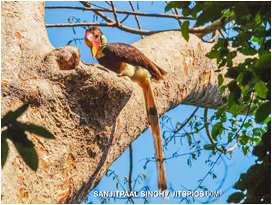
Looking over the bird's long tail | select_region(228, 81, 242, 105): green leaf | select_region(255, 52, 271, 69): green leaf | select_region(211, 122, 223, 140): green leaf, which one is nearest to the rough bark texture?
the bird's long tail

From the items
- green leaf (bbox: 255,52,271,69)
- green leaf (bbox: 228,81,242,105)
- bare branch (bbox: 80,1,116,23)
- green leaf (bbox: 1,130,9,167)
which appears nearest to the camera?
green leaf (bbox: 1,130,9,167)

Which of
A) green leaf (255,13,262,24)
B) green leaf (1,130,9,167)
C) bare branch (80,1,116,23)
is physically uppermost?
bare branch (80,1,116,23)

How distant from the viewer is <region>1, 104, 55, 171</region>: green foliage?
635 millimetres

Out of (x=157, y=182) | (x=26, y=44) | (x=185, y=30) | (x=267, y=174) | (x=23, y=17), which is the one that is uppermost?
(x=23, y=17)

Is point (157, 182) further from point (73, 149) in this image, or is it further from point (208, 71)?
point (208, 71)

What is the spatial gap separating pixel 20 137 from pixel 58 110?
61 centimetres

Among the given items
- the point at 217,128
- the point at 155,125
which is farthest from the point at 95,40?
the point at 217,128

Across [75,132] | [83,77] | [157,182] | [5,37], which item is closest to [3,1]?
[5,37]

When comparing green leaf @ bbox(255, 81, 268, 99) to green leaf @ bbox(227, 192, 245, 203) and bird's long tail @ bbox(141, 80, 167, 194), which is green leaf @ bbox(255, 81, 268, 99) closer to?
green leaf @ bbox(227, 192, 245, 203)

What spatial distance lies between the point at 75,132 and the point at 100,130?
12 centimetres

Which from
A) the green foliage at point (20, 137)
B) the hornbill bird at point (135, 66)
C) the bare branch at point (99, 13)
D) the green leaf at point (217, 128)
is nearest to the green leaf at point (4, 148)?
the green foliage at point (20, 137)

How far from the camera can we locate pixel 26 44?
144 cm

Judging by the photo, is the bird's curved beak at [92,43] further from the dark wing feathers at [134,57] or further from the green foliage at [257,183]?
the green foliage at [257,183]

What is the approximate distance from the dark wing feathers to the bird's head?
4 centimetres
